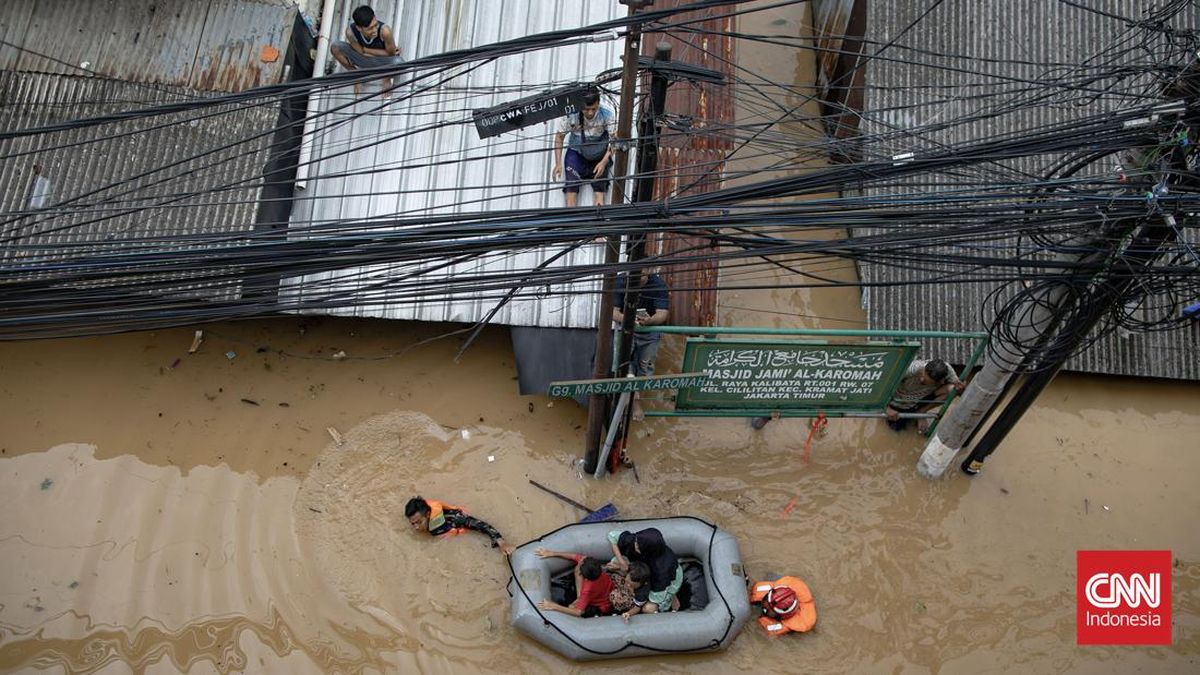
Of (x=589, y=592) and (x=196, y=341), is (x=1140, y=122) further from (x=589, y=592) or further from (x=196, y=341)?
(x=196, y=341)

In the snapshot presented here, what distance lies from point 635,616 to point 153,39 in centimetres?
706

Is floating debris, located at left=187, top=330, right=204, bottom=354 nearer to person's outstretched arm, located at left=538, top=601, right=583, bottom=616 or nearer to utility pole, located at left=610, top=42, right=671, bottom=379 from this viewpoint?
person's outstretched arm, located at left=538, top=601, right=583, bottom=616

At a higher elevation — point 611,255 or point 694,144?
point 694,144

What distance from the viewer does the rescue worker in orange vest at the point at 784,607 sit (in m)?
6.93

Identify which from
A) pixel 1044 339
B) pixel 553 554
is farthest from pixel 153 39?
pixel 1044 339

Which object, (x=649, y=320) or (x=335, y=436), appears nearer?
(x=649, y=320)

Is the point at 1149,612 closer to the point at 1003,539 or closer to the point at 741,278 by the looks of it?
the point at 1003,539

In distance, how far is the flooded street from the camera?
7016 millimetres

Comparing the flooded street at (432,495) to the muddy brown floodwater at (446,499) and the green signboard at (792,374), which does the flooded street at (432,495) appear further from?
the green signboard at (792,374)

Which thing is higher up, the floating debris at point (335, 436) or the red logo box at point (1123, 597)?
the floating debris at point (335, 436)

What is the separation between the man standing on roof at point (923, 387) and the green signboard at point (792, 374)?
14.4 inches

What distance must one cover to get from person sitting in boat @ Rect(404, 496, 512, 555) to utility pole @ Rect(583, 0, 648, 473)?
3.27ft

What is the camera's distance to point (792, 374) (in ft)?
22.5

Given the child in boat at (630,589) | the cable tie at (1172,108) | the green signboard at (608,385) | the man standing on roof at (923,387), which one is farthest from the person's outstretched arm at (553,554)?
the cable tie at (1172,108)
